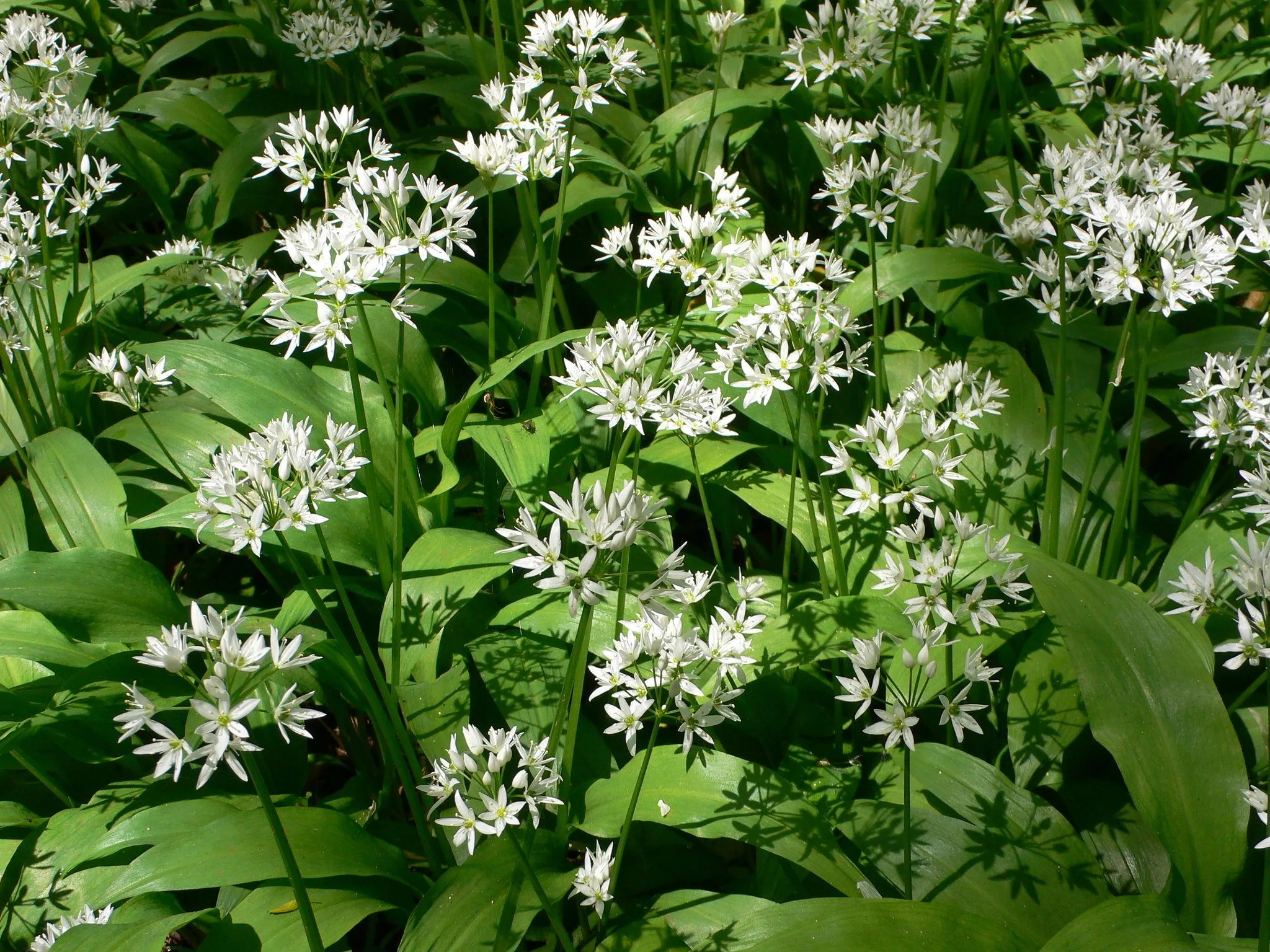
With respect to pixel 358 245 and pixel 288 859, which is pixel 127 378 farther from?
pixel 288 859

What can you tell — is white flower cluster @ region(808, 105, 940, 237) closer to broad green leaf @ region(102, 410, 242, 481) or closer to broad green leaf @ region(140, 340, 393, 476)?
broad green leaf @ region(140, 340, 393, 476)

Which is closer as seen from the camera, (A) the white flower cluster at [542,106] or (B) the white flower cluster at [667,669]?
(B) the white flower cluster at [667,669]

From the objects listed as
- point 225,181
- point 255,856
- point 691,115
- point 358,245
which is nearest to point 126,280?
point 225,181

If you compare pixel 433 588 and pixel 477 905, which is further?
pixel 433 588

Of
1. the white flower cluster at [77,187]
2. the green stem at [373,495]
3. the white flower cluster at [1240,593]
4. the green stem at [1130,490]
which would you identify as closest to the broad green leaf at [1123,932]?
the white flower cluster at [1240,593]

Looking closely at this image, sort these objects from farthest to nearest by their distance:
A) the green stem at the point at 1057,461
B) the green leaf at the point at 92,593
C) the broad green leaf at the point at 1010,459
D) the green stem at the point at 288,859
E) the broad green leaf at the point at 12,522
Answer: the broad green leaf at the point at 12,522 < the broad green leaf at the point at 1010,459 < the green stem at the point at 1057,461 < the green leaf at the point at 92,593 < the green stem at the point at 288,859

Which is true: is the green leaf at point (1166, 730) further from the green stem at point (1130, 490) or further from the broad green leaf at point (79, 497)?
the broad green leaf at point (79, 497)

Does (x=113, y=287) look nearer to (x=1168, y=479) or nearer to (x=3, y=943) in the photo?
(x=3, y=943)
